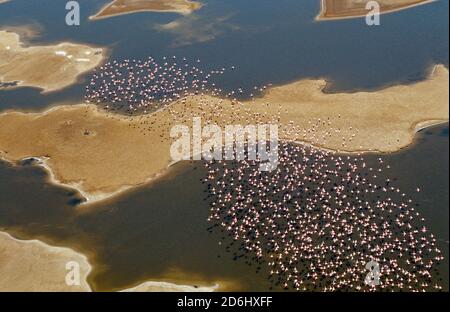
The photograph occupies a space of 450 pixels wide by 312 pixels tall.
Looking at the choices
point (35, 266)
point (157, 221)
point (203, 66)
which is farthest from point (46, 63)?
point (35, 266)

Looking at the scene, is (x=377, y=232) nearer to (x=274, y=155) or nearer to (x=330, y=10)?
(x=274, y=155)

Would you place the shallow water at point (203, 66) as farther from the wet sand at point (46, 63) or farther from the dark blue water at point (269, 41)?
the wet sand at point (46, 63)

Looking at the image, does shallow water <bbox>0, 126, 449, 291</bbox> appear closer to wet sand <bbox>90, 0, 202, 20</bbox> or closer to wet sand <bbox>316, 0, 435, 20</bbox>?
→ wet sand <bbox>316, 0, 435, 20</bbox>

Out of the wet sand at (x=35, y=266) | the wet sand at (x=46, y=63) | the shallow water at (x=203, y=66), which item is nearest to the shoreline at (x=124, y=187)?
the shallow water at (x=203, y=66)

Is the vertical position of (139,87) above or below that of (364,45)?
below

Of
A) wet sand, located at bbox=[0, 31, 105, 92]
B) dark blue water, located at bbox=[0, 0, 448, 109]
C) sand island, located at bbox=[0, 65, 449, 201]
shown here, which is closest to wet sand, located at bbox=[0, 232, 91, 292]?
sand island, located at bbox=[0, 65, 449, 201]

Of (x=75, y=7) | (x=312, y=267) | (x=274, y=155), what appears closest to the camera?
(x=312, y=267)
